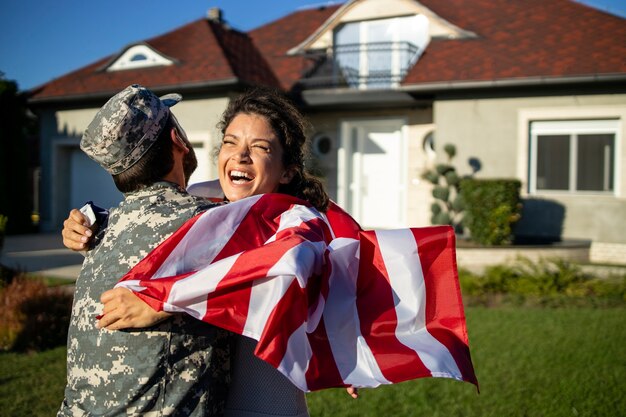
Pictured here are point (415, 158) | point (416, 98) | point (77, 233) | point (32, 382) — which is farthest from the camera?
point (415, 158)

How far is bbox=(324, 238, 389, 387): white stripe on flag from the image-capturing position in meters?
1.97

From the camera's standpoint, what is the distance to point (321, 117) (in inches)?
642

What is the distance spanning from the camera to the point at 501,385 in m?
4.86

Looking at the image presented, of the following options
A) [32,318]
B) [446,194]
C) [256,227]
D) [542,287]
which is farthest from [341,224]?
[446,194]

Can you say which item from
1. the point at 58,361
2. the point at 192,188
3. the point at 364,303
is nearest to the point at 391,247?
the point at 364,303

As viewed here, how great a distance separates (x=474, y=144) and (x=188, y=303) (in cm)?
1254

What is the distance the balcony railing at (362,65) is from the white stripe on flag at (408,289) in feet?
42.9

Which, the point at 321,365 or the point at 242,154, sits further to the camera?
the point at 242,154

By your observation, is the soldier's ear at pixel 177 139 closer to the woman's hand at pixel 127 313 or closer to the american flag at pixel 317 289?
the american flag at pixel 317 289

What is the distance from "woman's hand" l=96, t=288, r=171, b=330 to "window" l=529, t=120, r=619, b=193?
1269 centimetres

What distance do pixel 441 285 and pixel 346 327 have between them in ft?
1.41

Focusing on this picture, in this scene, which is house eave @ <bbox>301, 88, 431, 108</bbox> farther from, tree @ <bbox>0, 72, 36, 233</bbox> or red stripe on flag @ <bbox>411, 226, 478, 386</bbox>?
red stripe on flag @ <bbox>411, 226, 478, 386</bbox>

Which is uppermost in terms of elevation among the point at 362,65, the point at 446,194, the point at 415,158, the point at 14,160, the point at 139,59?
the point at 139,59

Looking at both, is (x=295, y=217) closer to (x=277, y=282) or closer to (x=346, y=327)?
(x=277, y=282)
